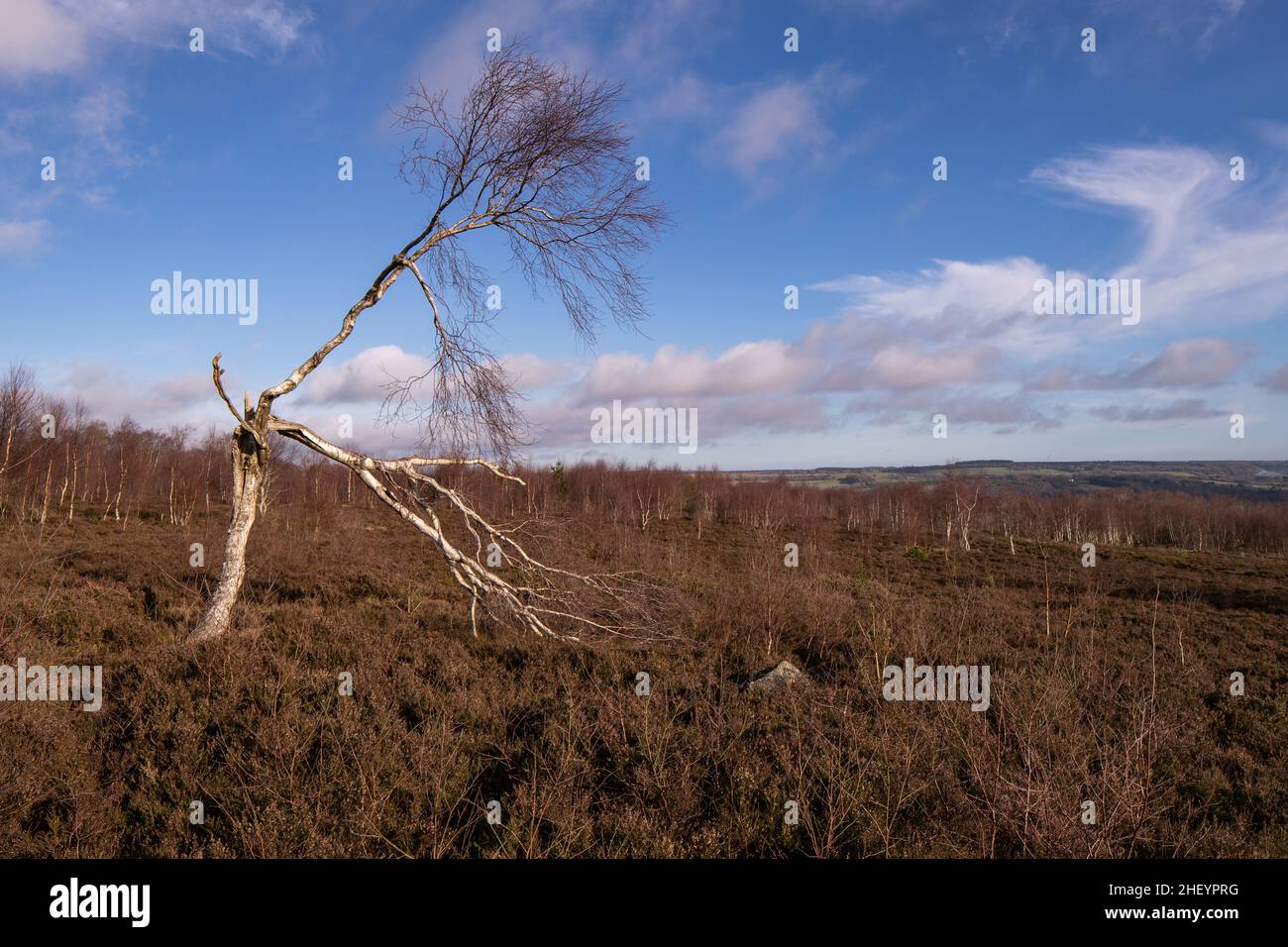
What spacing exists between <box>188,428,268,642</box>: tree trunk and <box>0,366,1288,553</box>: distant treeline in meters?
2.79

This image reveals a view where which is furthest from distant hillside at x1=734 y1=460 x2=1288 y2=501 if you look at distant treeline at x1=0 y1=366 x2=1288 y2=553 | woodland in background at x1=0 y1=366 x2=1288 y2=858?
woodland in background at x1=0 y1=366 x2=1288 y2=858

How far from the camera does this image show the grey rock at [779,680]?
7.76 m

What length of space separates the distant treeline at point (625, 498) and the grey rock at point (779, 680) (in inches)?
160

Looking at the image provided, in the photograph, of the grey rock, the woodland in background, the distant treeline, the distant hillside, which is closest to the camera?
the woodland in background

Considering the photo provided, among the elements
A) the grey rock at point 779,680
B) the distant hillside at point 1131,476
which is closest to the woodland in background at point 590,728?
the grey rock at point 779,680

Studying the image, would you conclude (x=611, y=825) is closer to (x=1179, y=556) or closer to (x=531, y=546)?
(x=531, y=546)

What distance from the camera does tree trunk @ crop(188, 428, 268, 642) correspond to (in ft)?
27.6

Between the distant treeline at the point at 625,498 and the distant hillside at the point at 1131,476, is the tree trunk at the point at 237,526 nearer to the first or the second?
the distant treeline at the point at 625,498

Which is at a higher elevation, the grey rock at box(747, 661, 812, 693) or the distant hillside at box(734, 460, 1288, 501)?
the distant hillside at box(734, 460, 1288, 501)

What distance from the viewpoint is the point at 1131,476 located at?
488 ft

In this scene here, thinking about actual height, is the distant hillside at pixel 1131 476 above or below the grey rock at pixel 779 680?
above

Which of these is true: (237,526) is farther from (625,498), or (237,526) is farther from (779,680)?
(625,498)

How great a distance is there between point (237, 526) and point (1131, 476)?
612 feet

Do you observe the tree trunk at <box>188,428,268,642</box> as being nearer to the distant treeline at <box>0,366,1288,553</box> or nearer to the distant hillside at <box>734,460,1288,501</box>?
the distant treeline at <box>0,366,1288,553</box>
